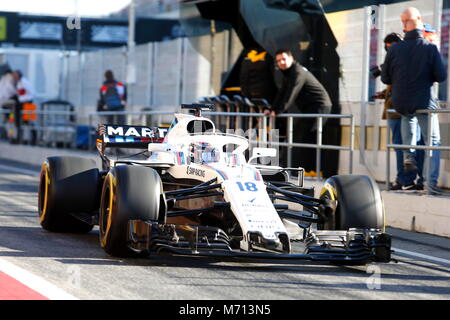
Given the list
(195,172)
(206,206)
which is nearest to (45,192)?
(195,172)

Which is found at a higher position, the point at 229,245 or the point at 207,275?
the point at 229,245

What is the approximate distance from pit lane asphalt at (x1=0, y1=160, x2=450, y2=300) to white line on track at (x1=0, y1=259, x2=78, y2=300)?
0.23ft

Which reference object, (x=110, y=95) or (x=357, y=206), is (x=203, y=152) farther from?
(x=110, y=95)

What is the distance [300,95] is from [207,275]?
743 centimetres

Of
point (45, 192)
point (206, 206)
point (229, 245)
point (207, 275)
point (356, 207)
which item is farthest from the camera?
point (45, 192)

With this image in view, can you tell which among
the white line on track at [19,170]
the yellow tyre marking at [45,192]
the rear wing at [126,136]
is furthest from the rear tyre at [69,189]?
the white line on track at [19,170]

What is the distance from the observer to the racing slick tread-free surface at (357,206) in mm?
8734

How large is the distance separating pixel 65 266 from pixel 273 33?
1043 cm

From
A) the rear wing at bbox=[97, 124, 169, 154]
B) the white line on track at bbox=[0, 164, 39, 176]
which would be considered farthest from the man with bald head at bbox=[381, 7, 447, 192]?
the white line on track at bbox=[0, 164, 39, 176]

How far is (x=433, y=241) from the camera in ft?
34.8

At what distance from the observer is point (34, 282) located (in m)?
7.17

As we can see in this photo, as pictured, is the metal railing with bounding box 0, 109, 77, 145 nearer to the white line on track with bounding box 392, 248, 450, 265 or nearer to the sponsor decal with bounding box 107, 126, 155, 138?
the sponsor decal with bounding box 107, 126, 155, 138

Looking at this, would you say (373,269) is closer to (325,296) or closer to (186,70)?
(325,296)
